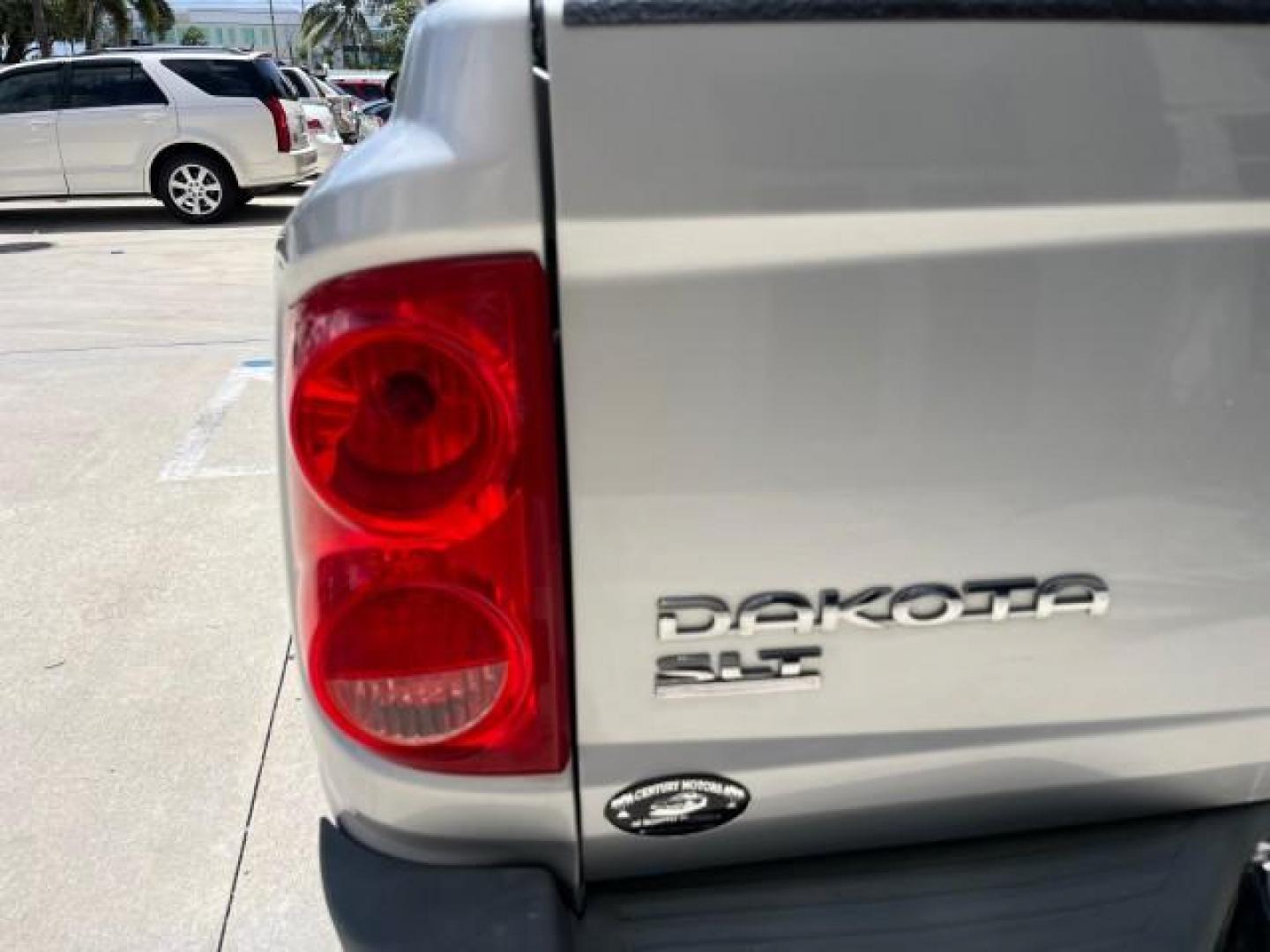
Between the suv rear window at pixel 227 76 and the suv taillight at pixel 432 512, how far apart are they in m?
12.6

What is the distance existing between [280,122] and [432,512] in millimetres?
12507

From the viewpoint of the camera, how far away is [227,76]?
1261 centimetres

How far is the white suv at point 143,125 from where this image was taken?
12.4 m

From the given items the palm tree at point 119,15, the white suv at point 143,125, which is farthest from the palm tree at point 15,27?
the white suv at point 143,125

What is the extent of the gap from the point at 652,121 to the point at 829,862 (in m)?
0.94

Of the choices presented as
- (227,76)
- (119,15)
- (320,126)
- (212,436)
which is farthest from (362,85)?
(212,436)

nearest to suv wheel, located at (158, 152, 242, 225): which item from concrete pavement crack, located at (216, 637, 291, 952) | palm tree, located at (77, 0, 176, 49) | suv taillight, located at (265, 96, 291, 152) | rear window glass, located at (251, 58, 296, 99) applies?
suv taillight, located at (265, 96, 291, 152)

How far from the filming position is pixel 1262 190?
3.99 ft

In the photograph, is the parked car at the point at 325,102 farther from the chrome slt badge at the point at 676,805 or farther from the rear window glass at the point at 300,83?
the chrome slt badge at the point at 676,805

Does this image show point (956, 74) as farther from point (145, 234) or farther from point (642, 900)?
point (145, 234)

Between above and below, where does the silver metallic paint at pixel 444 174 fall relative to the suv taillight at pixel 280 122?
above

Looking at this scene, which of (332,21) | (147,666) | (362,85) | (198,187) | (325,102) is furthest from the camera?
(332,21)

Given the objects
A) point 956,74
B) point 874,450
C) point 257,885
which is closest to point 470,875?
point 874,450

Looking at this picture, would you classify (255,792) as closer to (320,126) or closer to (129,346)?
(129,346)
